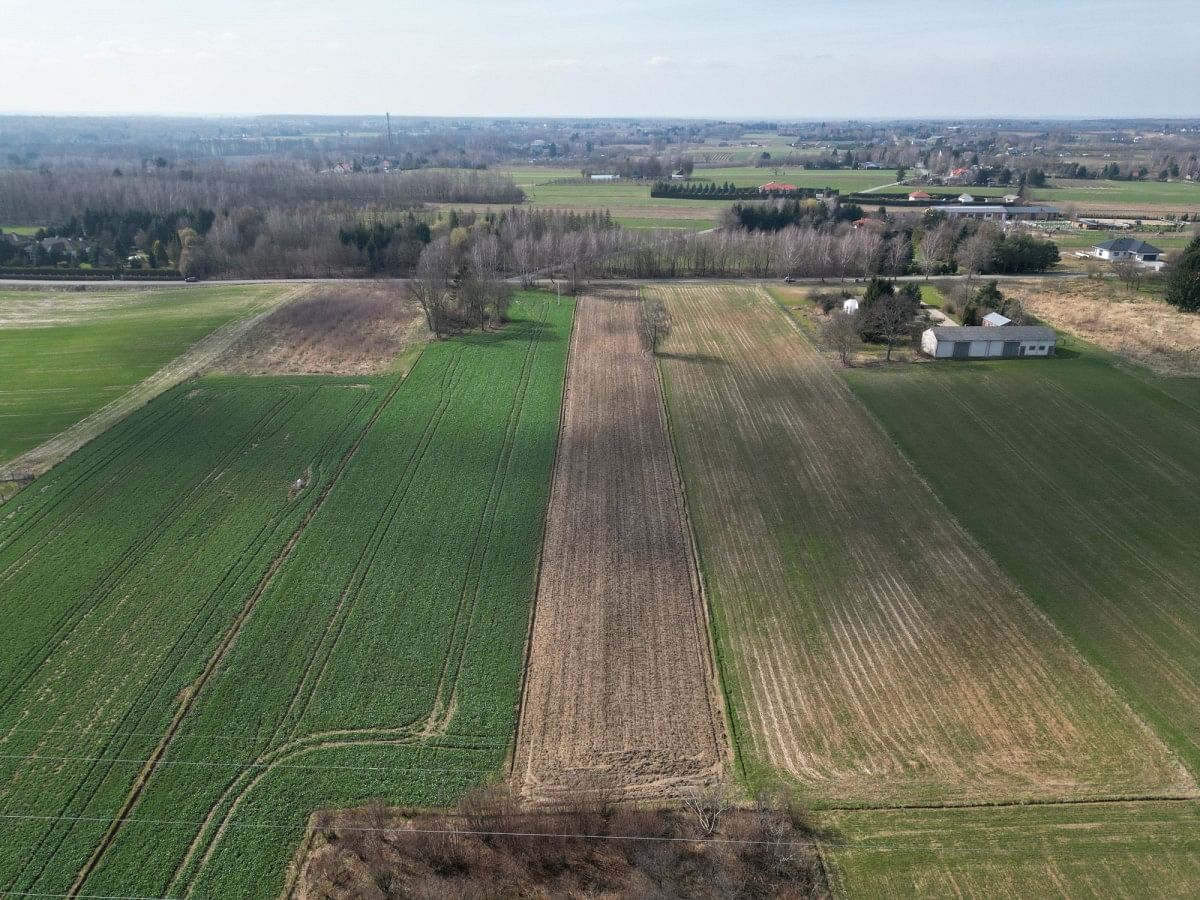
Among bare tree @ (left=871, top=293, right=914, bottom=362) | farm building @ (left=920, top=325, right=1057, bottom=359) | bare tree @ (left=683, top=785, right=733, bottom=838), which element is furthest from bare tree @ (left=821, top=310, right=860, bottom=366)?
bare tree @ (left=683, top=785, right=733, bottom=838)

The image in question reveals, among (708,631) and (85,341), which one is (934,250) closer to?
(708,631)

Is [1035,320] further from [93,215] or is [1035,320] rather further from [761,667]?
[93,215]

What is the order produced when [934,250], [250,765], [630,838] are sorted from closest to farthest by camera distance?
[630,838] < [250,765] < [934,250]

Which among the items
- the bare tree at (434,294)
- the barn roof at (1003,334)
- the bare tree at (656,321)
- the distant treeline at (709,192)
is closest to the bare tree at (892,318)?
the barn roof at (1003,334)

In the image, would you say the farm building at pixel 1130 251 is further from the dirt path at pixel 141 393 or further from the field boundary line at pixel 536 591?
the dirt path at pixel 141 393

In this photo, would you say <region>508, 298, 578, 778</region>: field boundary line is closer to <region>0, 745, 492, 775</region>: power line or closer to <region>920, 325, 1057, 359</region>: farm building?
<region>0, 745, 492, 775</region>: power line

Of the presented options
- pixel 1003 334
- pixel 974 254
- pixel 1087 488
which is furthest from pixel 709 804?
pixel 974 254
